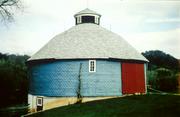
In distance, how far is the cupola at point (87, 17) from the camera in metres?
25.8

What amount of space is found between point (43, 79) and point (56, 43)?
2.99 metres

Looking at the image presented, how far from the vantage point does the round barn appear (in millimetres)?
21938

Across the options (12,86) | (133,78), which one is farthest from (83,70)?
(12,86)

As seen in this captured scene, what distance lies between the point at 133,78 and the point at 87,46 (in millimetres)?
4185

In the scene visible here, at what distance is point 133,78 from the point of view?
23531 mm

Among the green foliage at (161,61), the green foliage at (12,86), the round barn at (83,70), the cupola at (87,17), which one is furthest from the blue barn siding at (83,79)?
the green foliage at (161,61)

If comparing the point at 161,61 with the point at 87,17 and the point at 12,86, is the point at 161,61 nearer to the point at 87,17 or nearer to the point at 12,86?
the point at 87,17

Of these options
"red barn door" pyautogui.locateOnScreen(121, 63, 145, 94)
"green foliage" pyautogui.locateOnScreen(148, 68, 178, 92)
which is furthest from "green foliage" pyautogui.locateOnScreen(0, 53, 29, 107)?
"green foliage" pyautogui.locateOnScreen(148, 68, 178, 92)

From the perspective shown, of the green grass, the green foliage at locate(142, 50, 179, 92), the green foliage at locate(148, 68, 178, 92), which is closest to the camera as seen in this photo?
the green grass

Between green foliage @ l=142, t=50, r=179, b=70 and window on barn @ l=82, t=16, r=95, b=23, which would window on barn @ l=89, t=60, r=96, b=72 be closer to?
window on barn @ l=82, t=16, r=95, b=23

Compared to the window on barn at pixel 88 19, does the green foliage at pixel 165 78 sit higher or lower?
lower

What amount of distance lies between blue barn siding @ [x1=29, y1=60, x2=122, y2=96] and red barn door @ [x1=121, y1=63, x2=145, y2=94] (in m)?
0.45

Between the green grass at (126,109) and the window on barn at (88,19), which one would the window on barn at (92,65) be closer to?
the green grass at (126,109)

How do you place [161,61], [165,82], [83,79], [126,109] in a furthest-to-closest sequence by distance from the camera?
[161,61]
[165,82]
[83,79]
[126,109]
